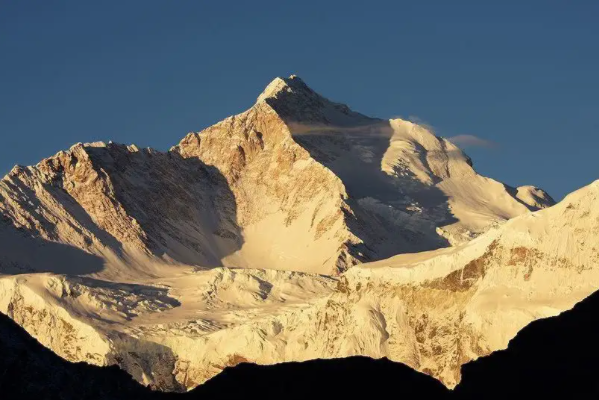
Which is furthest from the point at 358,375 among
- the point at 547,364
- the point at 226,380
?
the point at 547,364

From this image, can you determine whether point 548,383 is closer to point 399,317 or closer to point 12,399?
point 12,399

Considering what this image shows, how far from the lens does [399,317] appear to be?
17650 centimetres

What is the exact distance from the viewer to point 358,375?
61.1 m

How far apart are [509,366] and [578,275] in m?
98.0

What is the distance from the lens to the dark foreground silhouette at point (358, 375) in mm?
57562

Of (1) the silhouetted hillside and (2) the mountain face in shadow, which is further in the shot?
(2) the mountain face in shadow

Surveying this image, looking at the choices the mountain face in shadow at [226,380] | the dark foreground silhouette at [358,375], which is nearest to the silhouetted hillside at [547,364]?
the dark foreground silhouette at [358,375]

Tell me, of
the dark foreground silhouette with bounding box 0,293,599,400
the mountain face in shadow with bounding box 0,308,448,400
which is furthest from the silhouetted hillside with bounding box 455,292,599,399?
the mountain face in shadow with bounding box 0,308,448,400

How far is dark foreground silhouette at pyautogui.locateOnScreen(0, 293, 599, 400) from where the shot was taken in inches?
2266

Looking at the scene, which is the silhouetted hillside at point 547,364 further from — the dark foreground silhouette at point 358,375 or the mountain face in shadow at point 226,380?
the mountain face in shadow at point 226,380

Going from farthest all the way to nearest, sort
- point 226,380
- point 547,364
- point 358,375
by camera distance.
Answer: point 226,380 < point 358,375 < point 547,364

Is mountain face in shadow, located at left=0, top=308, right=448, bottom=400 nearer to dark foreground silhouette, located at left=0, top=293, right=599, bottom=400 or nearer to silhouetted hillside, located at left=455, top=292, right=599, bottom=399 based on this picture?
dark foreground silhouette, located at left=0, top=293, right=599, bottom=400

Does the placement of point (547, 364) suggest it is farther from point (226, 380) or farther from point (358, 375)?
point (226, 380)

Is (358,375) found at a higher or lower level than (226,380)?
lower
